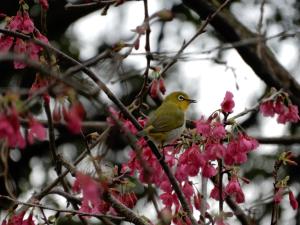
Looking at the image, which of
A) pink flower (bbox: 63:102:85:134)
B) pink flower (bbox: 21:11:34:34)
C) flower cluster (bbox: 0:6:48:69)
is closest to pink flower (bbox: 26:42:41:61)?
flower cluster (bbox: 0:6:48:69)

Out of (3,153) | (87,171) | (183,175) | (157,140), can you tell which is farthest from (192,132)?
(3,153)

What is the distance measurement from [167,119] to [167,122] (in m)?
0.07

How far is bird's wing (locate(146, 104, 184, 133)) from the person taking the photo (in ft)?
13.8

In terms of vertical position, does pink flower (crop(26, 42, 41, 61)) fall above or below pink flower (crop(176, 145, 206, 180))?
above

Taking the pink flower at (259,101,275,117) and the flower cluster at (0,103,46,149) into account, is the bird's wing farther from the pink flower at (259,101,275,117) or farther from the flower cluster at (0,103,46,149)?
the flower cluster at (0,103,46,149)

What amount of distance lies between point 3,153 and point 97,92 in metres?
0.39

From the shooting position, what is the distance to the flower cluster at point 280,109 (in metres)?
3.56

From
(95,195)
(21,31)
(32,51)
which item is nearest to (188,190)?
(32,51)

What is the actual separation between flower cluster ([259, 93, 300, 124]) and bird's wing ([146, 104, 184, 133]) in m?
0.73

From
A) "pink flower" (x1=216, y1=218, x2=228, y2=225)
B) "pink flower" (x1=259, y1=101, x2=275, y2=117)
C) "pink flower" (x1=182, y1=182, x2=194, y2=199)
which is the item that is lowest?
"pink flower" (x1=216, y1=218, x2=228, y2=225)

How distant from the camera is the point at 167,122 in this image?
14.2 feet

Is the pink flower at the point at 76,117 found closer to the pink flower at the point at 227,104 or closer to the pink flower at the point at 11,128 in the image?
the pink flower at the point at 11,128

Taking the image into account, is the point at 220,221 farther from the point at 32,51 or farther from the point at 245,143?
the point at 32,51

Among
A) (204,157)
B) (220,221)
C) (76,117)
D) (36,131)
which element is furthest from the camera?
(204,157)
